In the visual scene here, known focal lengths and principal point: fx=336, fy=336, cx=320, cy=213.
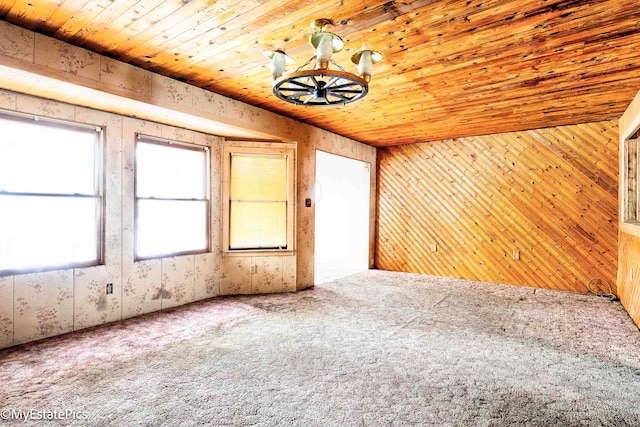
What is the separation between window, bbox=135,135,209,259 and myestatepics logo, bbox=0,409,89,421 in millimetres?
1943

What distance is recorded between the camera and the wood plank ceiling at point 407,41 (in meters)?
2.14

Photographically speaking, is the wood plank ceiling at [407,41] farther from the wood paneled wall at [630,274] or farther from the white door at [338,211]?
the white door at [338,211]

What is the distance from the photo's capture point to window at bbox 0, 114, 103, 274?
290 cm

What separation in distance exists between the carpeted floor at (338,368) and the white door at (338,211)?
4.03m

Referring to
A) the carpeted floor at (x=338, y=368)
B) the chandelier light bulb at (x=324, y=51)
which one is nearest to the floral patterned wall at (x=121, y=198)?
the carpeted floor at (x=338, y=368)

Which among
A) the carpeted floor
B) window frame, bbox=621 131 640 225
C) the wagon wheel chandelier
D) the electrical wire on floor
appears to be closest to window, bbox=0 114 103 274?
the carpeted floor

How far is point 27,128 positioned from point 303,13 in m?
2.67

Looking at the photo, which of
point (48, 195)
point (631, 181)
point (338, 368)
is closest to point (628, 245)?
point (631, 181)

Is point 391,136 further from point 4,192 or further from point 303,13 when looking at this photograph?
point 4,192

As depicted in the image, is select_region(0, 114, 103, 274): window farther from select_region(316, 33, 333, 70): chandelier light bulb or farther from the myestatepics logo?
select_region(316, 33, 333, 70): chandelier light bulb

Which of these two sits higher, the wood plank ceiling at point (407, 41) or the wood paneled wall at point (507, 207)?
the wood plank ceiling at point (407, 41)

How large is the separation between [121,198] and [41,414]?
2174 millimetres

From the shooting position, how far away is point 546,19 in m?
2.20

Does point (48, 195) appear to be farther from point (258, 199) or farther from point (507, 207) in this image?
point (507, 207)
